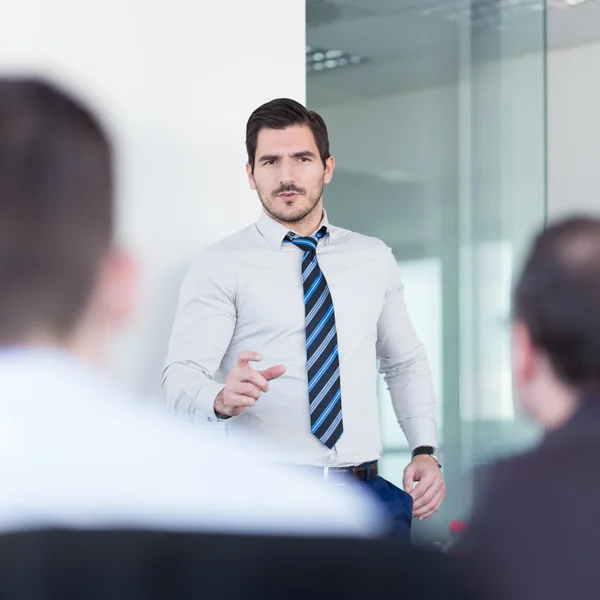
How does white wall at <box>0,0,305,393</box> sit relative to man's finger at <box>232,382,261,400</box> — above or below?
above

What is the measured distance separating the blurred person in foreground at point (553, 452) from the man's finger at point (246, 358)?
89 centimetres

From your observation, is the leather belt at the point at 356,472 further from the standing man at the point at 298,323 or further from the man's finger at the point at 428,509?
the man's finger at the point at 428,509

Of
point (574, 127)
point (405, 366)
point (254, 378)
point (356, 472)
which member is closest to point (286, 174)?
point (405, 366)

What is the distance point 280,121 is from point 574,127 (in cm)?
353

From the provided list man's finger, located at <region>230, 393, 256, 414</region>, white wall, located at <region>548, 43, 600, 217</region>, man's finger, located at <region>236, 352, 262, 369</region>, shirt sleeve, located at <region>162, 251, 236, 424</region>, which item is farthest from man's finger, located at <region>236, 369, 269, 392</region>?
white wall, located at <region>548, 43, 600, 217</region>

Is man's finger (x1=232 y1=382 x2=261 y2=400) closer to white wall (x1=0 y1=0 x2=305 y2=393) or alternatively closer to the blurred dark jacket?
white wall (x1=0 y1=0 x2=305 y2=393)

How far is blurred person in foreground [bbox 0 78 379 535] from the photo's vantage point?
0.62 metres

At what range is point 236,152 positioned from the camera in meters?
3.28

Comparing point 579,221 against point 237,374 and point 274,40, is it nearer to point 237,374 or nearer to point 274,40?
point 237,374

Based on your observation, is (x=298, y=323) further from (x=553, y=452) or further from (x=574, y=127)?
(x=574, y=127)

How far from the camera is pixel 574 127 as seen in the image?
6.11 m

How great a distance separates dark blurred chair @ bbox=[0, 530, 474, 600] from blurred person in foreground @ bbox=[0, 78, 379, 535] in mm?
11

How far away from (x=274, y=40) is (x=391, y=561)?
Result: 3033mm

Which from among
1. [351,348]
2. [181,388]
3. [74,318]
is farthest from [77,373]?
[351,348]
